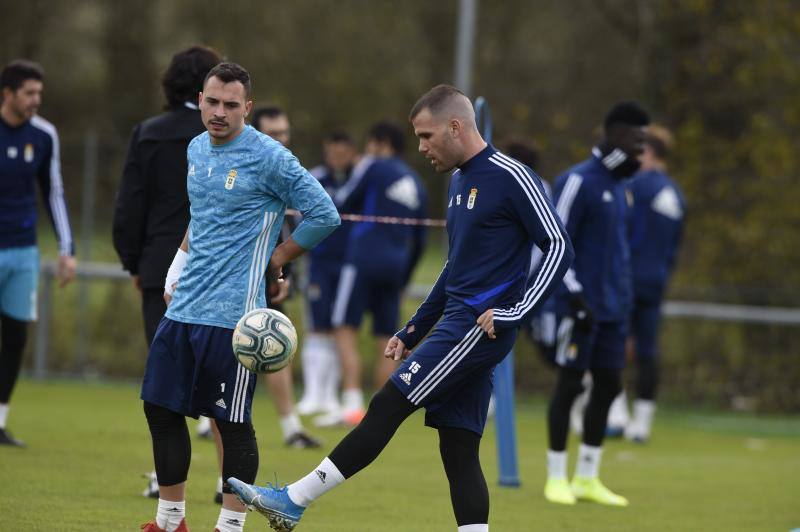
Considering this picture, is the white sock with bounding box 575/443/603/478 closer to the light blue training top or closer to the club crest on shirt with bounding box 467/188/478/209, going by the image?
the club crest on shirt with bounding box 467/188/478/209

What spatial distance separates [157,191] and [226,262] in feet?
4.91

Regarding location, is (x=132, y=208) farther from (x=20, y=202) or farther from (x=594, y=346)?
(x=594, y=346)

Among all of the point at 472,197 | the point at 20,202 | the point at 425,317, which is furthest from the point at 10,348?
the point at 472,197

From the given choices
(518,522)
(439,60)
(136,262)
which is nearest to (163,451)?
(136,262)

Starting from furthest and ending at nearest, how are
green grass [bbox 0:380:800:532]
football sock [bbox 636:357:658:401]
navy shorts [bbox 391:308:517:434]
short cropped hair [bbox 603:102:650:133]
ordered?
football sock [bbox 636:357:658:401] < short cropped hair [bbox 603:102:650:133] < green grass [bbox 0:380:800:532] < navy shorts [bbox 391:308:517:434]

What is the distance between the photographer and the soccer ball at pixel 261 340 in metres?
5.74

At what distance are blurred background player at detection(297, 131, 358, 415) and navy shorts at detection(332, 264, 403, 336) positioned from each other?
576mm

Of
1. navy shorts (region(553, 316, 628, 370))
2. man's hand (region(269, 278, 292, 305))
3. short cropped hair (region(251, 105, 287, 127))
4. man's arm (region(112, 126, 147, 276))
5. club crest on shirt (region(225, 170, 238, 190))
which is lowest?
navy shorts (region(553, 316, 628, 370))

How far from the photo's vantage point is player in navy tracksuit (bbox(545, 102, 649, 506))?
8.66 meters

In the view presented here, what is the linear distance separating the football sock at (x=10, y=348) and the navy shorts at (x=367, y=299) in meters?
3.82

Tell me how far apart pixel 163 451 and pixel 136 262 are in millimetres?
1606

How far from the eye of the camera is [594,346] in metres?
8.73

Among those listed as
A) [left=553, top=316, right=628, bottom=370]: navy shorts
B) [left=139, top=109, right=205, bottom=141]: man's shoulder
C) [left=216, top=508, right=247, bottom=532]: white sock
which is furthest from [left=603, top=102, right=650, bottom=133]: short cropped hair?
[left=216, top=508, right=247, bottom=532]: white sock

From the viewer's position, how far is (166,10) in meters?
22.4
